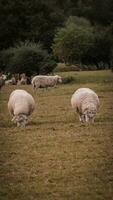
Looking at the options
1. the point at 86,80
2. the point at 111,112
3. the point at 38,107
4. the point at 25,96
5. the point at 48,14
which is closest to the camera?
the point at 25,96

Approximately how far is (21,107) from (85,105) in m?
2.23

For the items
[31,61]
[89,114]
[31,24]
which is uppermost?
[31,24]

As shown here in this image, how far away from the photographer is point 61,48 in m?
62.1

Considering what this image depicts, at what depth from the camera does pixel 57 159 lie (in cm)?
1301

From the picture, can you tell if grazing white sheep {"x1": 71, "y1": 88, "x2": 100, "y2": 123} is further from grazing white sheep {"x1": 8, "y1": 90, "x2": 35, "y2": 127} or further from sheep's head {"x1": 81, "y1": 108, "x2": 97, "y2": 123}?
grazing white sheep {"x1": 8, "y1": 90, "x2": 35, "y2": 127}

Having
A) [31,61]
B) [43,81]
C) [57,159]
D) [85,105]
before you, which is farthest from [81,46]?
[57,159]

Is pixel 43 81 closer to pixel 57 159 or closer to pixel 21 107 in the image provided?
pixel 21 107

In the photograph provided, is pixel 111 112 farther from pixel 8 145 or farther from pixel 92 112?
pixel 8 145

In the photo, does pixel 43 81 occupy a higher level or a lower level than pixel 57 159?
lower

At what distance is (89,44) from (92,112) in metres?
42.9

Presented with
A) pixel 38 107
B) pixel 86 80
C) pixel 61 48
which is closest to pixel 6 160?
pixel 38 107

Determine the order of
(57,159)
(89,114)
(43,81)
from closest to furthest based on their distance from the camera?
(57,159), (89,114), (43,81)

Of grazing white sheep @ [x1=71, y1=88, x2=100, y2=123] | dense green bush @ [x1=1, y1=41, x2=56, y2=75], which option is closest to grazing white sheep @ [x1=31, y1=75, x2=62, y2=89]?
dense green bush @ [x1=1, y1=41, x2=56, y2=75]

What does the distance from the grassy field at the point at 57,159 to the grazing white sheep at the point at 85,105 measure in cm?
42
